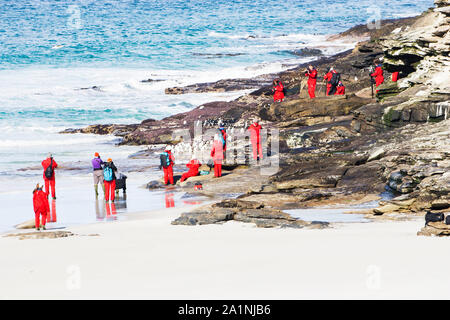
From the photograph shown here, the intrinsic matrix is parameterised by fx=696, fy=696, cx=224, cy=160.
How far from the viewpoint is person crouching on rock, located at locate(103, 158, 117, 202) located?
18500mm

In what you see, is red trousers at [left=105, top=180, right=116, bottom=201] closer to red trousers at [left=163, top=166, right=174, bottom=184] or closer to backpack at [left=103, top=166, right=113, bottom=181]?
backpack at [left=103, top=166, right=113, bottom=181]

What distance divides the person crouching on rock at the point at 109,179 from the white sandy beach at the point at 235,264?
6.15 m

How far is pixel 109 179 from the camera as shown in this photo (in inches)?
733

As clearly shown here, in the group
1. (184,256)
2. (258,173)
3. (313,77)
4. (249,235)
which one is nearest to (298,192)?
(258,173)

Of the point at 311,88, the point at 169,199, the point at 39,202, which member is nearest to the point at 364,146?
the point at 169,199

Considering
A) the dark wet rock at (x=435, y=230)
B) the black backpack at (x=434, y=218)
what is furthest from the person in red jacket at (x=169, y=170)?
the dark wet rock at (x=435, y=230)

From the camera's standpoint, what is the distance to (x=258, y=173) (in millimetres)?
20344

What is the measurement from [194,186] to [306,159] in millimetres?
3441

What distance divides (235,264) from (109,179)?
9.76 m

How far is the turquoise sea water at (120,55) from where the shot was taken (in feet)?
132

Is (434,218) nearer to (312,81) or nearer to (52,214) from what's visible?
(52,214)

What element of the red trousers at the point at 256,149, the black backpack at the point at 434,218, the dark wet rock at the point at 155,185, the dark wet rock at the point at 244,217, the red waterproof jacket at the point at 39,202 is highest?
the black backpack at the point at 434,218

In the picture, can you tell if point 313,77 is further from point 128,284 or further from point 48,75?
point 48,75

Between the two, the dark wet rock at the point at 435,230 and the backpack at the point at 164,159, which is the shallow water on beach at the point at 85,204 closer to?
the backpack at the point at 164,159
